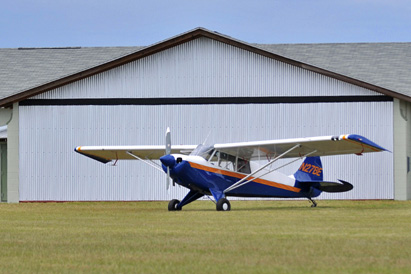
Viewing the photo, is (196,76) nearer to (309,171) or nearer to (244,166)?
(309,171)

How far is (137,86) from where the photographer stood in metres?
29.2

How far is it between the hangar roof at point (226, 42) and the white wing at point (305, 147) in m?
6.23

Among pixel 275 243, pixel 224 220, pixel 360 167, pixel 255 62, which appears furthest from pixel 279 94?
pixel 275 243

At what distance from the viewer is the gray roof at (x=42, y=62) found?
1288 inches

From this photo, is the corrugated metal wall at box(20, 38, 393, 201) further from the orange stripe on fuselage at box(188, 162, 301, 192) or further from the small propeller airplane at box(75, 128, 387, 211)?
the orange stripe on fuselage at box(188, 162, 301, 192)

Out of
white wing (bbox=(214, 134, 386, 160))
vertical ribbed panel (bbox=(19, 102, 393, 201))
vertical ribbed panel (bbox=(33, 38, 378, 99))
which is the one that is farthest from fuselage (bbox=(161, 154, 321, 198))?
vertical ribbed panel (bbox=(33, 38, 378, 99))

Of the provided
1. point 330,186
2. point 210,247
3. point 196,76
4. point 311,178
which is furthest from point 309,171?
point 210,247

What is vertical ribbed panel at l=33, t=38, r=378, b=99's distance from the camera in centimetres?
2886

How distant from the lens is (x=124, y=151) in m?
24.8

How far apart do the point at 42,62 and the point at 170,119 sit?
8795 mm

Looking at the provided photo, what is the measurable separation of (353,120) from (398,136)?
1664 mm

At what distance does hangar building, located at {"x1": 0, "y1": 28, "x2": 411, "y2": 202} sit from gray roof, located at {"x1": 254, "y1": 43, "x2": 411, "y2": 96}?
138cm

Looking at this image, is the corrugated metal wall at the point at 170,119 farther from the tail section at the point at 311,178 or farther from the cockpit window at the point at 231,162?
the cockpit window at the point at 231,162

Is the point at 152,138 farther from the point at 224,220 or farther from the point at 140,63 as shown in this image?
the point at 224,220
